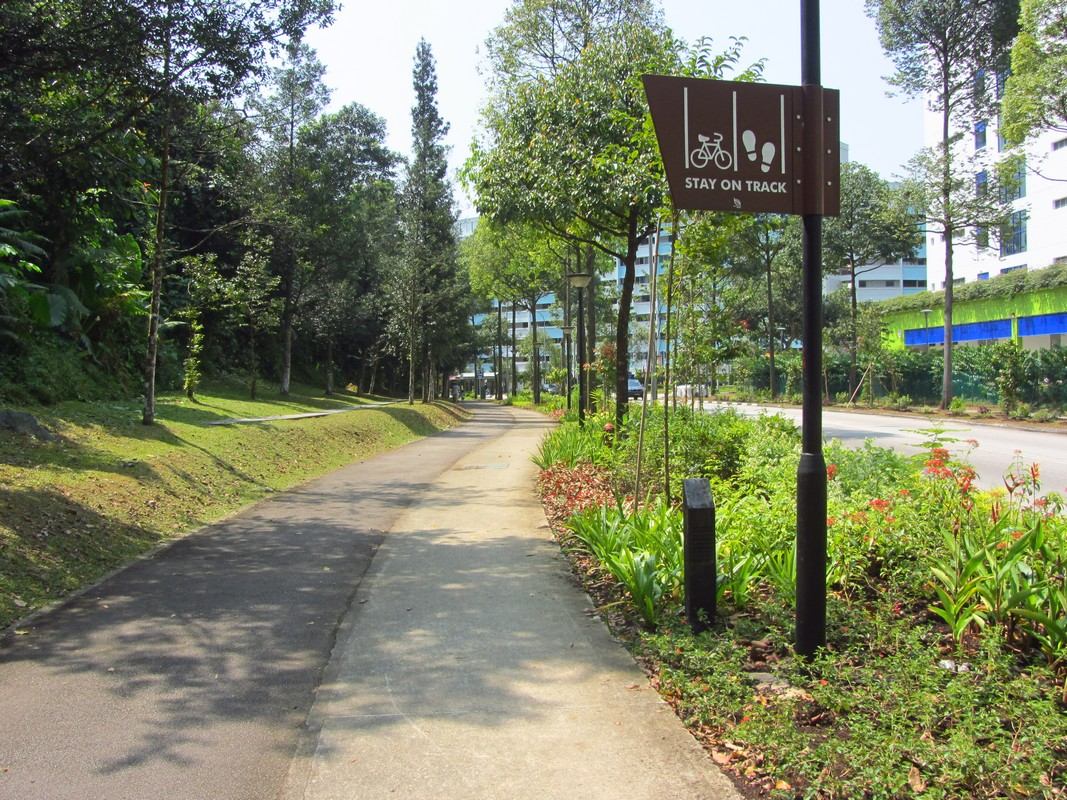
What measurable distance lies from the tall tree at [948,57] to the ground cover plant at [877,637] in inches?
958

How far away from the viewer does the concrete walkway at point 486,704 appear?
11.4ft

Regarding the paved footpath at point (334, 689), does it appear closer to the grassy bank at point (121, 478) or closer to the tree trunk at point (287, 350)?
the grassy bank at point (121, 478)

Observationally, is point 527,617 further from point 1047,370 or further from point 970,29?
point 970,29

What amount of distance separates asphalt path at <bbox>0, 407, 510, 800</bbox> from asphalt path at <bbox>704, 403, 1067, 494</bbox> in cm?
565

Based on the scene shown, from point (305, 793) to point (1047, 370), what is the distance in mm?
26971

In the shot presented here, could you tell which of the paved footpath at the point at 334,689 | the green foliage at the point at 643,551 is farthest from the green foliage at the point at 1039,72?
the paved footpath at the point at 334,689

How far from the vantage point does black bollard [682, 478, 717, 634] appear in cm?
504

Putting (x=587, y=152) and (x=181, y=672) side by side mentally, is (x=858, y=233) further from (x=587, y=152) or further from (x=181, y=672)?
(x=181, y=672)

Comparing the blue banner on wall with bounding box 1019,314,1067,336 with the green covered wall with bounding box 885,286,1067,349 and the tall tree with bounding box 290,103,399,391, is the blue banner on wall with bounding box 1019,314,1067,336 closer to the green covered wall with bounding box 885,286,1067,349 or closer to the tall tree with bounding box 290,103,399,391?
the green covered wall with bounding box 885,286,1067,349

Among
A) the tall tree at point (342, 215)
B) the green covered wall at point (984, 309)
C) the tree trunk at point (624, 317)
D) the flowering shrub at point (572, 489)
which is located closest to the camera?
the flowering shrub at point (572, 489)

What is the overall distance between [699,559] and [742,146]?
240 cm

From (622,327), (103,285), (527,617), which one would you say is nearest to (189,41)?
(527,617)

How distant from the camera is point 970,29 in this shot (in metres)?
26.7

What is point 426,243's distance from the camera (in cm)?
3566
